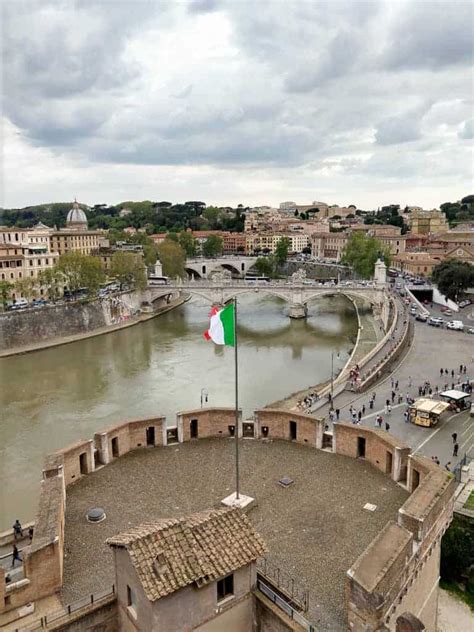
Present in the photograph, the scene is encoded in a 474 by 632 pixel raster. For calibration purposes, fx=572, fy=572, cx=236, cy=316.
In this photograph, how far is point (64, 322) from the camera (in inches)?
1396

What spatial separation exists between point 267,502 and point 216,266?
59.0m

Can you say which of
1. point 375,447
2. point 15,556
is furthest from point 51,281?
point 375,447

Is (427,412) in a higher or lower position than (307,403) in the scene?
higher

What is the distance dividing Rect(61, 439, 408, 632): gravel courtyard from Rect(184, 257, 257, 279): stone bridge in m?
52.7

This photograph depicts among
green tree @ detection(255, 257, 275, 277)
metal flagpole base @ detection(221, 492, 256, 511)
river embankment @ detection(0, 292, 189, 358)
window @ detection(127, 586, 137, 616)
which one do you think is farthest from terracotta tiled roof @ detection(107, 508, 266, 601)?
green tree @ detection(255, 257, 275, 277)

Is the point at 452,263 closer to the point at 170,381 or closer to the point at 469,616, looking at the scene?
the point at 170,381

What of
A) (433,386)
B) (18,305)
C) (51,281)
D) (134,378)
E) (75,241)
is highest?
A: (75,241)

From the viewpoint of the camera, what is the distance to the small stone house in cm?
548

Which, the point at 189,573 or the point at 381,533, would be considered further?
the point at 381,533

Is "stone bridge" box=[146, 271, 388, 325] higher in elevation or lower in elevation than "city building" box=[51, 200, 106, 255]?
lower

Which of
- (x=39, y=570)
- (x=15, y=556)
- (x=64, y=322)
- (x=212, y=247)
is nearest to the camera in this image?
(x=39, y=570)

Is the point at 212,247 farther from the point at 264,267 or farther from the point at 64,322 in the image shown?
the point at 64,322

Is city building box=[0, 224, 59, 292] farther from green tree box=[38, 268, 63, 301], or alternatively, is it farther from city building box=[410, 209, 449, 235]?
city building box=[410, 209, 449, 235]

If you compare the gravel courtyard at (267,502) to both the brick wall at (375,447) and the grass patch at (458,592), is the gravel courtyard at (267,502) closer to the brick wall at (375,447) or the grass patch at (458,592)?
the brick wall at (375,447)
